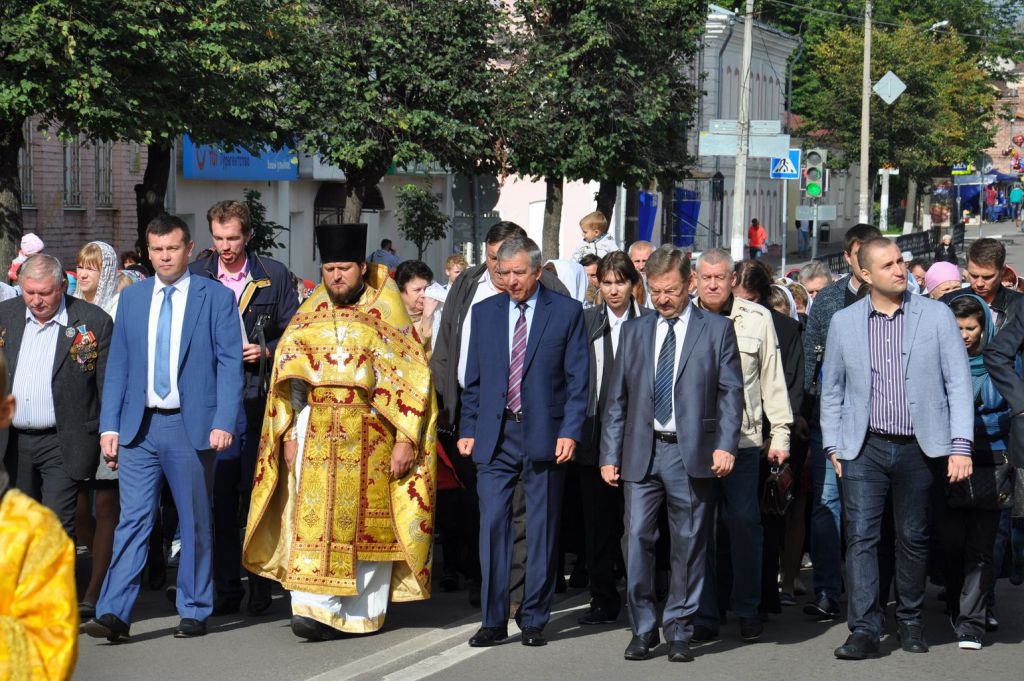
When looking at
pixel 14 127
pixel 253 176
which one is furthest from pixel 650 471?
pixel 253 176

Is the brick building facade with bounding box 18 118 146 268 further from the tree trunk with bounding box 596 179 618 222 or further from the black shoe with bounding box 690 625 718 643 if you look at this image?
the black shoe with bounding box 690 625 718 643

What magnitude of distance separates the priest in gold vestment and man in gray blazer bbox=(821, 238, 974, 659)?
2016mm

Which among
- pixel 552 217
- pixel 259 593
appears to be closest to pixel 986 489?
pixel 259 593

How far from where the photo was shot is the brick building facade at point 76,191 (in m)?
27.6

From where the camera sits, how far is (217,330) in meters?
8.20

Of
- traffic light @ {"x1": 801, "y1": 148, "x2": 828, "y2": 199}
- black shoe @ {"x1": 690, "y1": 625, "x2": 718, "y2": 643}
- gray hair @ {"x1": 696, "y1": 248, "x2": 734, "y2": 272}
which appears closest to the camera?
black shoe @ {"x1": 690, "y1": 625, "x2": 718, "y2": 643}

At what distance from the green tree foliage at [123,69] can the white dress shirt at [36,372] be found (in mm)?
9208

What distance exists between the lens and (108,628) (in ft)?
25.7

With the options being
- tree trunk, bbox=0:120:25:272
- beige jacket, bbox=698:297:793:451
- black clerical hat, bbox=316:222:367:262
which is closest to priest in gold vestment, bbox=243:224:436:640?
black clerical hat, bbox=316:222:367:262

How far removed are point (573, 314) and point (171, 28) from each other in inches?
475

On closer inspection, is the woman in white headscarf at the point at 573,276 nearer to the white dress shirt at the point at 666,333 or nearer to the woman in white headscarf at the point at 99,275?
the woman in white headscarf at the point at 99,275

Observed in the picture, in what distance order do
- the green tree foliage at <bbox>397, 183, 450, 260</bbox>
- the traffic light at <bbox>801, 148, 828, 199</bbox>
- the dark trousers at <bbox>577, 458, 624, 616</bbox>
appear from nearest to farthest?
the dark trousers at <bbox>577, 458, 624, 616</bbox>
the traffic light at <bbox>801, 148, 828, 199</bbox>
the green tree foliage at <bbox>397, 183, 450, 260</bbox>

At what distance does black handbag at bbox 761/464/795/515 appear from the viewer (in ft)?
28.0

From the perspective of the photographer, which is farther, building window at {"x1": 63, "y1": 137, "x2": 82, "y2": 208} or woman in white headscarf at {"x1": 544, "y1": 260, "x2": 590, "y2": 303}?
building window at {"x1": 63, "y1": 137, "x2": 82, "y2": 208}
